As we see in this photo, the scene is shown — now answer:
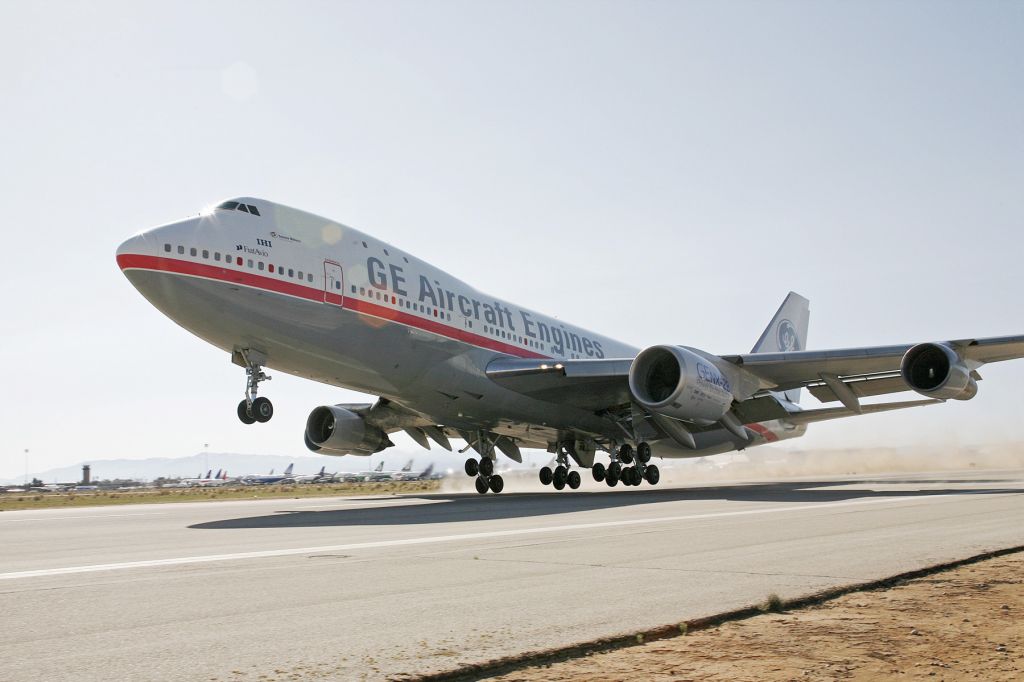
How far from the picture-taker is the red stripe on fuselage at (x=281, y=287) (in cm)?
1762

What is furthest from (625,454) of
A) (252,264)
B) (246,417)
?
(252,264)

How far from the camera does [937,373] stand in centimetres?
2144

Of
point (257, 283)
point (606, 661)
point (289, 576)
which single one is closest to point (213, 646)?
point (606, 661)

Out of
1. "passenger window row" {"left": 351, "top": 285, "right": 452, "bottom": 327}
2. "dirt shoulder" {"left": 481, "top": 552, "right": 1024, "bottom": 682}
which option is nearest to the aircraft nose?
"passenger window row" {"left": 351, "top": 285, "right": 452, "bottom": 327}

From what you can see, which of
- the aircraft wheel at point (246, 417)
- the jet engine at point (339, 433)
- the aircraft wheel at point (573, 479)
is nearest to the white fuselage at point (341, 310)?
the aircraft wheel at point (246, 417)

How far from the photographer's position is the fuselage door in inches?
789

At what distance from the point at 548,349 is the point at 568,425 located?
267 centimetres

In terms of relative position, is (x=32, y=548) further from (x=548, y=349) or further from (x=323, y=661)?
(x=548, y=349)

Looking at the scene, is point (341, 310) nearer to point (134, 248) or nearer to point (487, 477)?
point (134, 248)

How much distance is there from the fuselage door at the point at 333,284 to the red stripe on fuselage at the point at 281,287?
0.9 inches

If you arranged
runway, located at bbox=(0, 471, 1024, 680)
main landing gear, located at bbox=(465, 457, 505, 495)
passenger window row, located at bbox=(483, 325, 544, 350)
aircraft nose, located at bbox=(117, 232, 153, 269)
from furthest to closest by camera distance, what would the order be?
main landing gear, located at bbox=(465, 457, 505, 495) < passenger window row, located at bbox=(483, 325, 544, 350) < aircraft nose, located at bbox=(117, 232, 153, 269) < runway, located at bbox=(0, 471, 1024, 680)

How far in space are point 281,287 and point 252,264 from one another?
832mm

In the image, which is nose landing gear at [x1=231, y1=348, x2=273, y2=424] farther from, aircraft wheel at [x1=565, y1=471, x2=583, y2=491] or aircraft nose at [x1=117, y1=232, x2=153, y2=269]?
aircraft wheel at [x1=565, y1=471, x2=583, y2=491]

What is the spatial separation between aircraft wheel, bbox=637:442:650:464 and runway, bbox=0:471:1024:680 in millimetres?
14683
